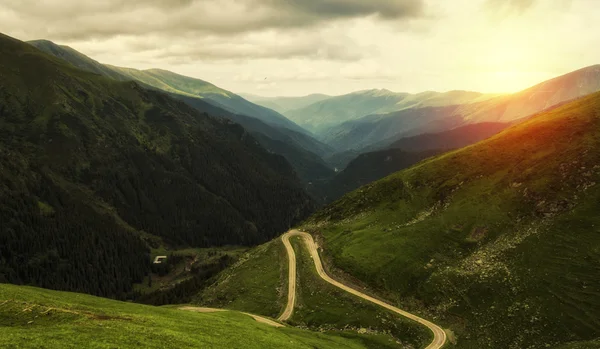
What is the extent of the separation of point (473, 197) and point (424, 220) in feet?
62.2

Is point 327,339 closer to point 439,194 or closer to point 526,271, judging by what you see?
point 526,271

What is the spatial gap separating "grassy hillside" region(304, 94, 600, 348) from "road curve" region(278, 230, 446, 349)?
4.11 m

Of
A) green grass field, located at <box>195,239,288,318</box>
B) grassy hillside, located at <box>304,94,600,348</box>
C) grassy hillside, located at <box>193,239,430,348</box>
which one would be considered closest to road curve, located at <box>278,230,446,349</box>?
grassy hillside, located at <box>193,239,430,348</box>

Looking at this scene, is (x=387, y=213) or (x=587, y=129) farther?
(x=387, y=213)

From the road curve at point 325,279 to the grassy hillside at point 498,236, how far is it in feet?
13.5

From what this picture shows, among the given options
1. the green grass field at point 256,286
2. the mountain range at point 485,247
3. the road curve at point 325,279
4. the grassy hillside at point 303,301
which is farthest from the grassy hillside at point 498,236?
the green grass field at point 256,286

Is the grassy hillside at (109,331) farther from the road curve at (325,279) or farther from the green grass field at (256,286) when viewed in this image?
the green grass field at (256,286)

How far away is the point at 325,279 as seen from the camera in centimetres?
11744

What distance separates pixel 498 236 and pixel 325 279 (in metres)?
54.1

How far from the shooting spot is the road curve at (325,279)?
8738 cm

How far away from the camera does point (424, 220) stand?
13250 centimetres

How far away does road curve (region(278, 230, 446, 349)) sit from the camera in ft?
287

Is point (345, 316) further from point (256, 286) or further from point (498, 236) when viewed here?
point (498, 236)

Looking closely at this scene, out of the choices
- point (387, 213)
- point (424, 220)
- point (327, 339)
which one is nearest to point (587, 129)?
point (424, 220)
